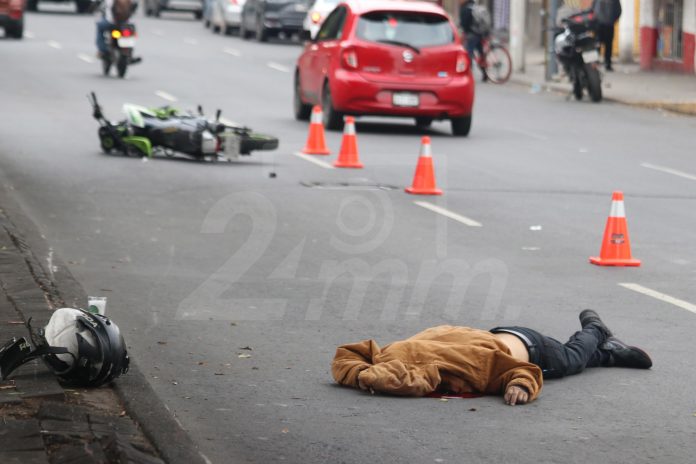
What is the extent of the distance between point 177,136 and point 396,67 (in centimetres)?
505

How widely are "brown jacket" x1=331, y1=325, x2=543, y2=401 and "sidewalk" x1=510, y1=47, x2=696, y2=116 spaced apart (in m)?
19.8

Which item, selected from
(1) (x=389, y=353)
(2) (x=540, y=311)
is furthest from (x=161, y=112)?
(1) (x=389, y=353)

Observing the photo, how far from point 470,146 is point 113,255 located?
9663 millimetres

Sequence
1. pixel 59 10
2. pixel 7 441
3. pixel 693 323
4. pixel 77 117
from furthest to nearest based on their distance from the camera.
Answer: pixel 59 10, pixel 77 117, pixel 693 323, pixel 7 441

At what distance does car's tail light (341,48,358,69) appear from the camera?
2142 cm

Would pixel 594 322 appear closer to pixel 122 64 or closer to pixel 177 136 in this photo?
pixel 177 136

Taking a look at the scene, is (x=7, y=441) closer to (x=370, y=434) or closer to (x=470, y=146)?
(x=370, y=434)

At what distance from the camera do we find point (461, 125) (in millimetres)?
21719

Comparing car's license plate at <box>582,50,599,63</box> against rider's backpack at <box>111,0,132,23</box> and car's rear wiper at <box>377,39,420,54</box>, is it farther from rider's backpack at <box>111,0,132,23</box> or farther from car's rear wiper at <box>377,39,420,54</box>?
rider's backpack at <box>111,0,132,23</box>

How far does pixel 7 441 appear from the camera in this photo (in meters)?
5.80

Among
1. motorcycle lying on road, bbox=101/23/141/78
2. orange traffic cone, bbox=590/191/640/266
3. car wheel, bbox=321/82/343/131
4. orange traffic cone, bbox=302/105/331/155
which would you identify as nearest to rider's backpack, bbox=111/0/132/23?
motorcycle lying on road, bbox=101/23/141/78

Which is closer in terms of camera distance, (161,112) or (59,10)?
(161,112)

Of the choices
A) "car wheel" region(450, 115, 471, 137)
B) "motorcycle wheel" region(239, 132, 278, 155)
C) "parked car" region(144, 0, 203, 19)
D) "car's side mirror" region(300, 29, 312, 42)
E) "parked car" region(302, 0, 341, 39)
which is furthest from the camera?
"parked car" region(144, 0, 203, 19)

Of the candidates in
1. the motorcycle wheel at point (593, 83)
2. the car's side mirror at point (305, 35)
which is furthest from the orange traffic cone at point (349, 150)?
the motorcycle wheel at point (593, 83)
